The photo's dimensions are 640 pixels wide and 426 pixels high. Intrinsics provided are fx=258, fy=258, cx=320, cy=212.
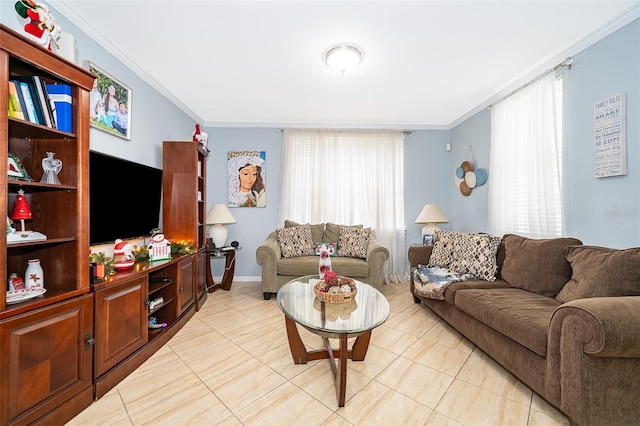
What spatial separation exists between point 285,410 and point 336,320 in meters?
0.58

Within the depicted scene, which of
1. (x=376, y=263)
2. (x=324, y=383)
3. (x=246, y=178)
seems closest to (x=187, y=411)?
(x=324, y=383)

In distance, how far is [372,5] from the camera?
1.79 metres

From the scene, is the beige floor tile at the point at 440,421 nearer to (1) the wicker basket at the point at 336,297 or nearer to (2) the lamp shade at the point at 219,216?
(1) the wicker basket at the point at 336,297

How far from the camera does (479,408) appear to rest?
1.53m

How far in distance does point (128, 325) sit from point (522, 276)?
319 centimetres

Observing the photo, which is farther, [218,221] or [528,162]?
[218,221]

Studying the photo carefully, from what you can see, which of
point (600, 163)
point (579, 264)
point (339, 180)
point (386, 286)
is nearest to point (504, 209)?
point (600, 163)

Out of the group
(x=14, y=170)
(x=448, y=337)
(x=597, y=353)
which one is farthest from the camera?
(x=448, y=337)

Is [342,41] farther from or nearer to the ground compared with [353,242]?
farther from the ground

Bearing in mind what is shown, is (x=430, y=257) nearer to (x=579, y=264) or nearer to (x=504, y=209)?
(x=504, y=209)

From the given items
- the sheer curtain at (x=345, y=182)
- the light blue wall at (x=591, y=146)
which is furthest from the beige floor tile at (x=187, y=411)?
the light blue wall at (x=591, y=146)

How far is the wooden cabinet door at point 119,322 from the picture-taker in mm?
1624

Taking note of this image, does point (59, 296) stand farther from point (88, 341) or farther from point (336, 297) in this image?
point (336, 297)

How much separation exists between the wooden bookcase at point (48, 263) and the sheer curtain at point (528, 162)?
12.3 ft
